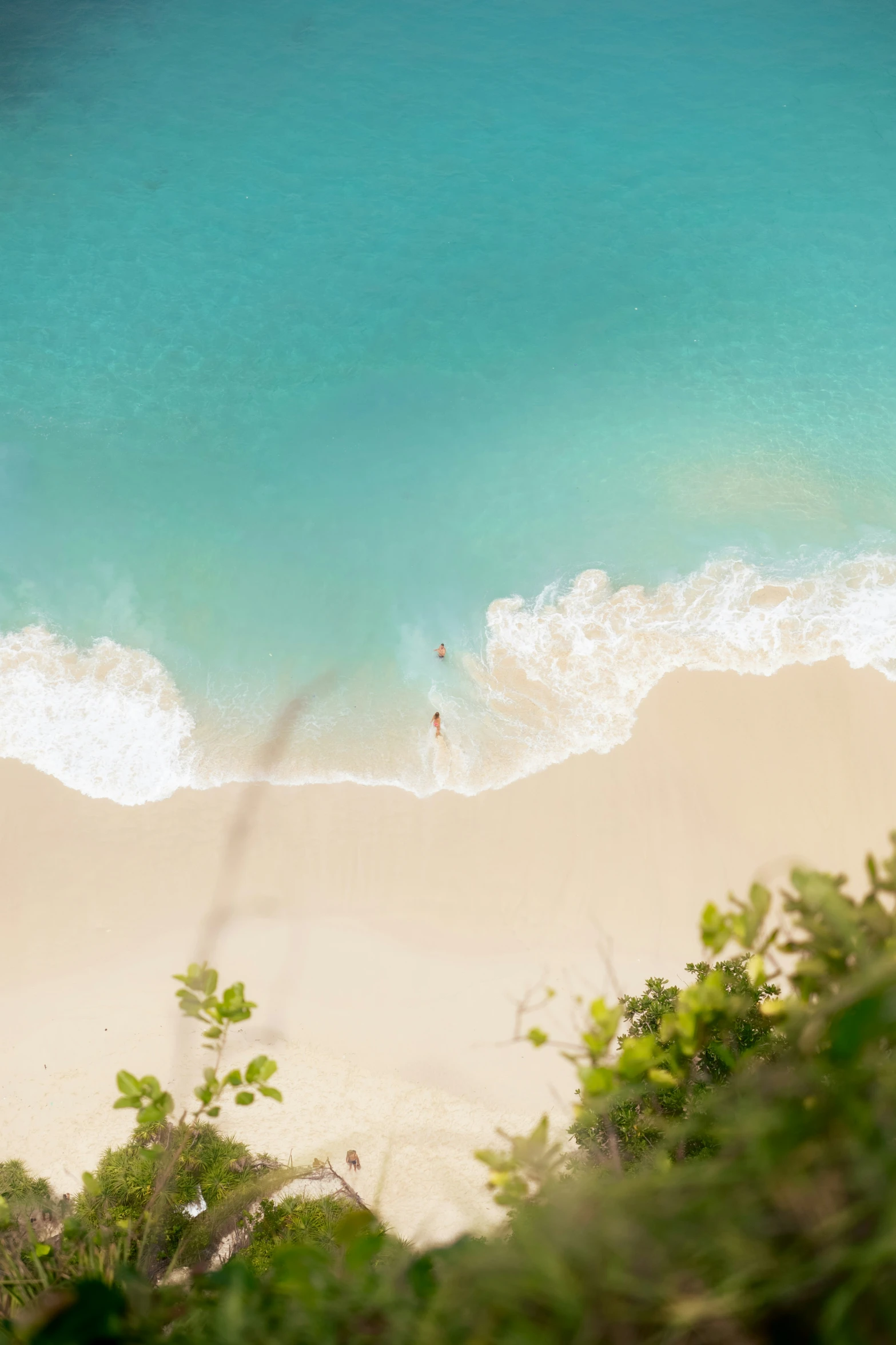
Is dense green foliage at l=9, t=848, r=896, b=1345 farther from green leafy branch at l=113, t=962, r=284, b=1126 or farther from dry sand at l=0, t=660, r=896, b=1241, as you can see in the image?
dry sand at l=0, t=660, r=896, b=1241

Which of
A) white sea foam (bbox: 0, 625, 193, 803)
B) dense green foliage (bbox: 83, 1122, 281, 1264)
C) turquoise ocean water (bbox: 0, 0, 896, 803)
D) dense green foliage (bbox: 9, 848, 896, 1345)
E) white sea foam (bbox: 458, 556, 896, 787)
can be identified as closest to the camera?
dense green foliage (bbox: 9, 848, 896, 1345)

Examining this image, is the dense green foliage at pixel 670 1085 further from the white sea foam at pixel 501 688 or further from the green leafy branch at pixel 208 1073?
the white sea foam at pixel 501 688

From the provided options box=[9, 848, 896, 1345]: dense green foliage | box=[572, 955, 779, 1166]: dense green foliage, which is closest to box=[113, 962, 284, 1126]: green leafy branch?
box=[9, 848, 896, 1345]: dense green foliage

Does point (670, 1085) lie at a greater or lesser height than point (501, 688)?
lesser

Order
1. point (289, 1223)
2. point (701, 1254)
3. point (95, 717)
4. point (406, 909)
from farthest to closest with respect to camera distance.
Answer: point (95, 717)
point (406, 909)
point (289, 1223)
point (701, 1254)

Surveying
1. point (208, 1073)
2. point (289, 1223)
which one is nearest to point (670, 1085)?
point (208, 1073)

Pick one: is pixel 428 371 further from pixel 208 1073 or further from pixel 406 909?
pixel 208 1073
